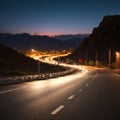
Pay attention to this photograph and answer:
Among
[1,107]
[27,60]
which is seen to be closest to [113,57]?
[27,60]

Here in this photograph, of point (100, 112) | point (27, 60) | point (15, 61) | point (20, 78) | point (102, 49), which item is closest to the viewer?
point (100, 112)

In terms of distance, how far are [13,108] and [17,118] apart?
2.64 meters

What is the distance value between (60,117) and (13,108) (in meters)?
2.93

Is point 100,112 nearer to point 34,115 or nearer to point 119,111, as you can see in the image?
point 119,111

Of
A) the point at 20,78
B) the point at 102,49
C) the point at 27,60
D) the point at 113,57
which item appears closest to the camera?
the point at 20,78

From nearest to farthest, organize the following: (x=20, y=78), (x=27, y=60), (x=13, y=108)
Answer: (x=13, y=108), (x=20, y=78), (x=27, y=60)

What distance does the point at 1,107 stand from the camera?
13648mm

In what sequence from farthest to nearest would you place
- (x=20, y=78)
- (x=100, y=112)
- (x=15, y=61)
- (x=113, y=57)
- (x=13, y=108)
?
(x=113, y=57), (x=15, y=61), (x=20, y=78), (x=13, y=108), (x=100, y=112)

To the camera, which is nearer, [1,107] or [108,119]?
[108,119]

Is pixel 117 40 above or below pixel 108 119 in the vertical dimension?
above

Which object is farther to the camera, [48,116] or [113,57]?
[113,57]

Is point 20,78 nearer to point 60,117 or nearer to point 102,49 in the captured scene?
point 60,117

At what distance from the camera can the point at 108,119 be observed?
10.7 metres

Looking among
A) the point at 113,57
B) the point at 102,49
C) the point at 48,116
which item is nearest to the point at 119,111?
the point at 48,116
